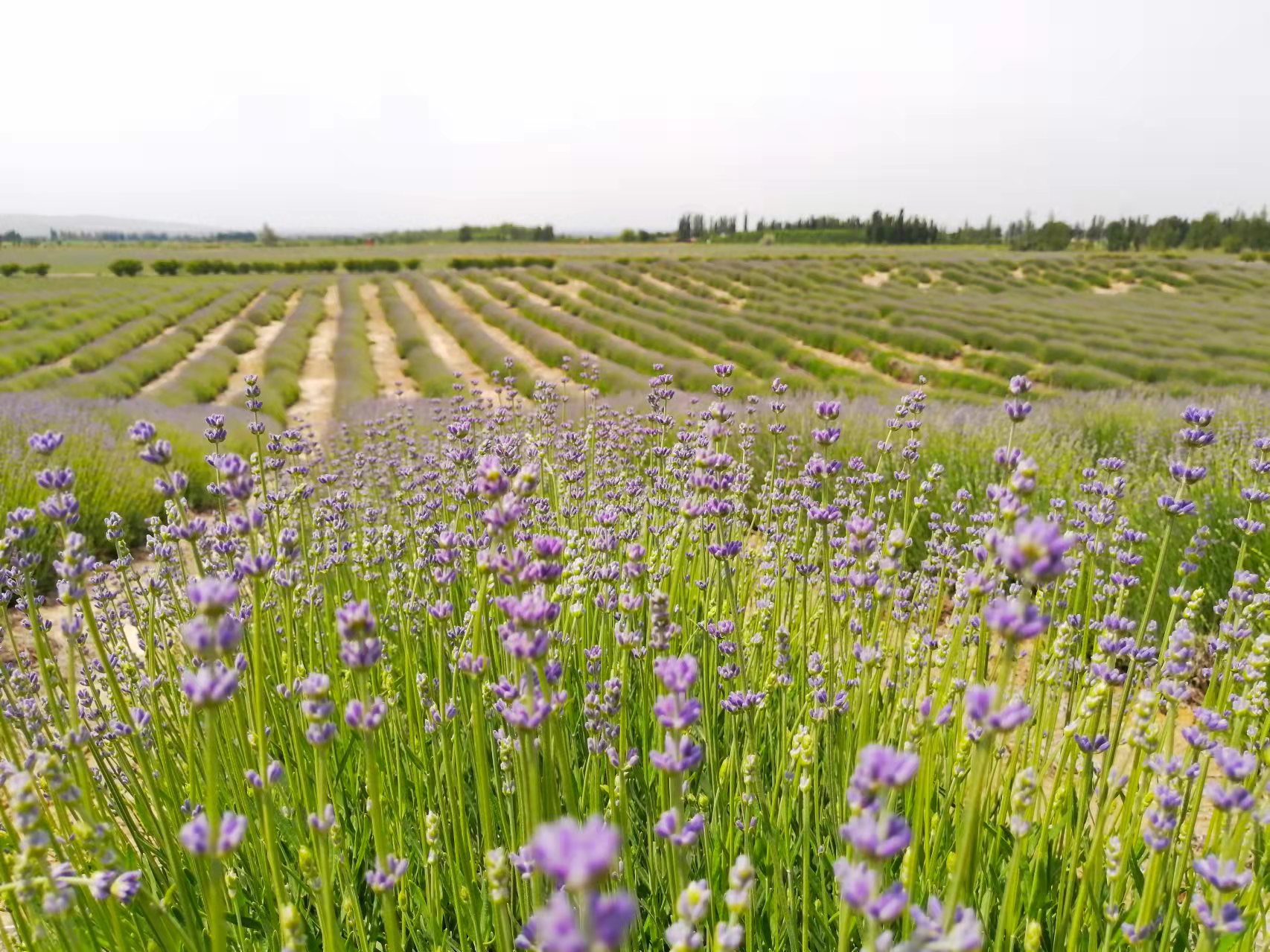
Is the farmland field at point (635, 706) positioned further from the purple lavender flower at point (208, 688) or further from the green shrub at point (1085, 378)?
the green shrub at point (1085, 378)

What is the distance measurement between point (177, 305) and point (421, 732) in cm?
3789

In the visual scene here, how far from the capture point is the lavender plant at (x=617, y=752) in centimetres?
126

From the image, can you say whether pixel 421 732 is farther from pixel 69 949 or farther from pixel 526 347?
pixel 526 347

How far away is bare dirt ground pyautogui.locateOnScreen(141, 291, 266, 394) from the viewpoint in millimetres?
19828

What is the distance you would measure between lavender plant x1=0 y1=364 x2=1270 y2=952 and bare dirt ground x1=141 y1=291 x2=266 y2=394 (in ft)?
60.3

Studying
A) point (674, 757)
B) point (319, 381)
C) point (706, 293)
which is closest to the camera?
point (674, 757)

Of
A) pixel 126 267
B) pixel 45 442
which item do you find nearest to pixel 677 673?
pixel 45 442

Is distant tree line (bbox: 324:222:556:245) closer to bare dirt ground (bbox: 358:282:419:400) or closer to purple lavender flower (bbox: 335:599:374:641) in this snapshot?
bare dirt ground (bbox: 358:282:419:400)

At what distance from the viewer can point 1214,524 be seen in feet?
19.2

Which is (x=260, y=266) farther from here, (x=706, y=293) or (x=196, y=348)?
(x=706, y=293)

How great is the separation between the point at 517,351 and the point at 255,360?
8.27 metres

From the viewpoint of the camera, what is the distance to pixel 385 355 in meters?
25.9

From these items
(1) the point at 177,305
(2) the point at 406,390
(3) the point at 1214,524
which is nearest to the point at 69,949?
(3) the point at 1214,524

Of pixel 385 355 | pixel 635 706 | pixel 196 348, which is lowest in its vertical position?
pixel 635 706
